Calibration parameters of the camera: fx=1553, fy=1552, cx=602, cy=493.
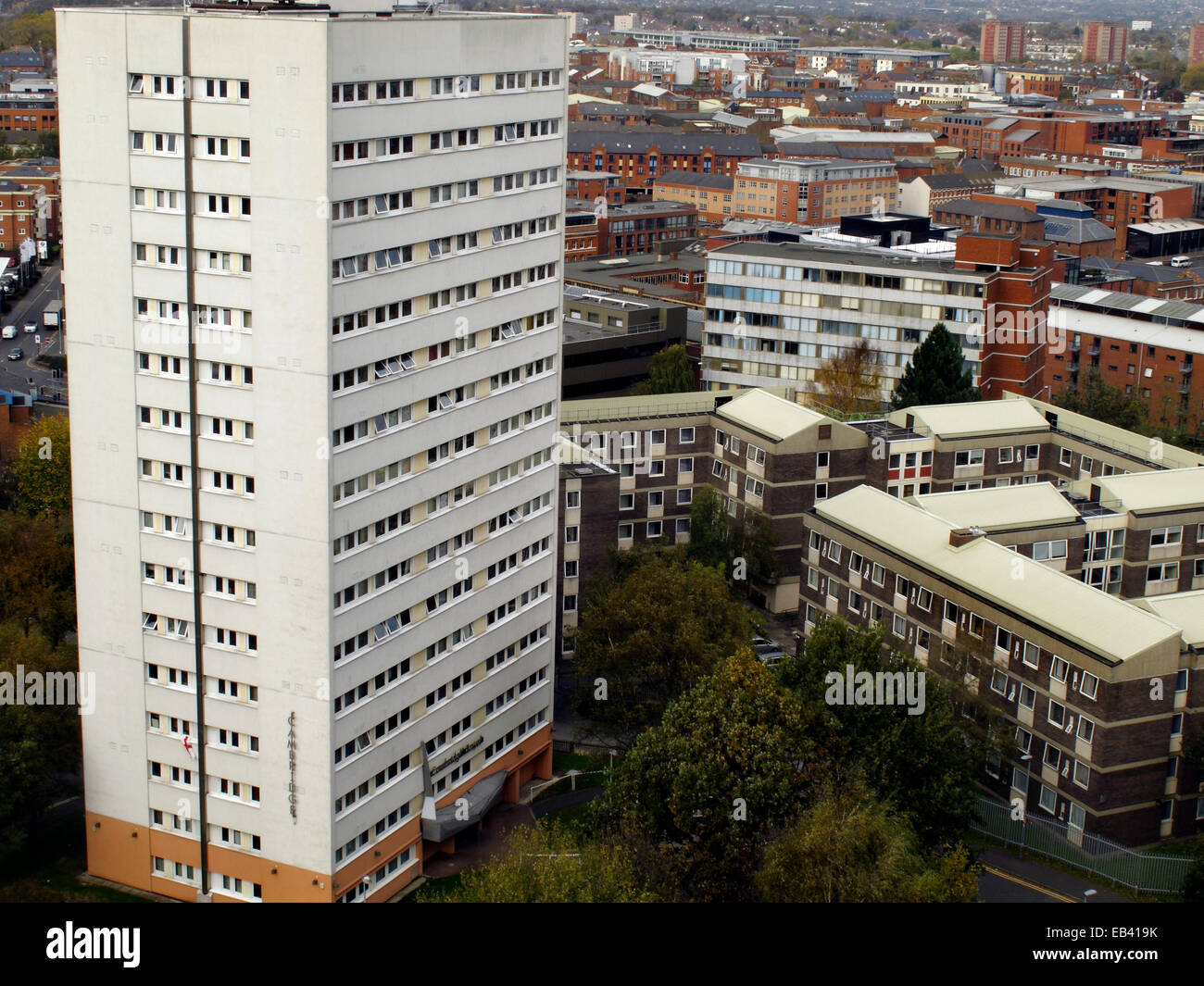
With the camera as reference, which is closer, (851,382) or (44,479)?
(44,479)

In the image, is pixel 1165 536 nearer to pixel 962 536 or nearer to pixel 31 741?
pixel 962 536

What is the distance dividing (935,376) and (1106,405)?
1631cm

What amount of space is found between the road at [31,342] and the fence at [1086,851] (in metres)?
72.3

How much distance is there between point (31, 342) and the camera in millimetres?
126250

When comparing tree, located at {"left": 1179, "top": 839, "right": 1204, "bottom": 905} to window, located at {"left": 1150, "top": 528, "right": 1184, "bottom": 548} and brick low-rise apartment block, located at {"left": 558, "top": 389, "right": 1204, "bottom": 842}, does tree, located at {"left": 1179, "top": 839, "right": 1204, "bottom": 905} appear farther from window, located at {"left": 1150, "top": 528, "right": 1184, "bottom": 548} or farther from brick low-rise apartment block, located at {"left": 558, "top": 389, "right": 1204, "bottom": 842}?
window, located at {"left": 1150, "top": 528, "right": 1184, "bottom": 548}

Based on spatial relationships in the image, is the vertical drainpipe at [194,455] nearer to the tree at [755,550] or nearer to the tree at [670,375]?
the tree at [755,550]

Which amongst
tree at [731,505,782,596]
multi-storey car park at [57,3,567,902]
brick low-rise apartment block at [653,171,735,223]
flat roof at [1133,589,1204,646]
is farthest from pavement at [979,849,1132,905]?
brick low-rise apartment block at [653,171,735,223]

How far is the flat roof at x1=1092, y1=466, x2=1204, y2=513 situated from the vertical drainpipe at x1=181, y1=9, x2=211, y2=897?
39531 millimetres

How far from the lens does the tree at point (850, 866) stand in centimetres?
4034

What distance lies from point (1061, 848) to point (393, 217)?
3027 cm

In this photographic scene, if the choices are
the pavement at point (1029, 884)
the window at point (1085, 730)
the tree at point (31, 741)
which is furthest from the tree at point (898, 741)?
the tree at point (31, 741)

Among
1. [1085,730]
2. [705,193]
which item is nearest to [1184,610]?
[1085,730]

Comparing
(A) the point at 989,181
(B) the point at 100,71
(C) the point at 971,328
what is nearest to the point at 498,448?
(B) the point at 100,71
